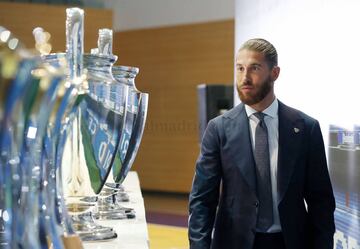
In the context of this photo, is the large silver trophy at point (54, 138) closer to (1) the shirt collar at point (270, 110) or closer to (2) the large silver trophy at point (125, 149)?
(2) the large silver trophy at point (125, 149)

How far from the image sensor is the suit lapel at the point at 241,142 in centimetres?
174

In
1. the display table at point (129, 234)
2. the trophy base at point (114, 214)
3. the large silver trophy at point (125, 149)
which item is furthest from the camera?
the trophy base at point (114, 214)

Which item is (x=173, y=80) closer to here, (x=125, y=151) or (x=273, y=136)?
(x=273, y=136)

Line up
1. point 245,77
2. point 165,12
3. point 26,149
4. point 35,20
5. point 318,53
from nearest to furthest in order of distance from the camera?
1. point 26,149
2. point 245,77
3. point 318,53
4. point 35,20
5. point 165,12

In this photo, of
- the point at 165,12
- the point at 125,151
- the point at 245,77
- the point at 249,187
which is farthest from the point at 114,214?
the point at 165,12

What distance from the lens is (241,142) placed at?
1779 millimetres

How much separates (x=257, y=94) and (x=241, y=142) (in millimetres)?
151

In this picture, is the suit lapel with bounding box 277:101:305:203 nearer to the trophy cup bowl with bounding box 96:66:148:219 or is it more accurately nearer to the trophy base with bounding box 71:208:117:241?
the trophy cup bowl with bounding box 96:66:148:219

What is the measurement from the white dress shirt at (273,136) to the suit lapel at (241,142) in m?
0.02

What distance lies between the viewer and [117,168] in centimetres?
135

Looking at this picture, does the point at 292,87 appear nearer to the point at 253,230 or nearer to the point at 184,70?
the point at 253,230

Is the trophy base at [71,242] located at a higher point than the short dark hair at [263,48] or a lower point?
lower

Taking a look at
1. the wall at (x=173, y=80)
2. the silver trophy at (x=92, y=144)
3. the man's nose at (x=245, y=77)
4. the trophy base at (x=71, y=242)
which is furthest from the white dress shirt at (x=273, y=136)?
the wall at (x=173, y=80)

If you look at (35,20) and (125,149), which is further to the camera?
(35,20)
